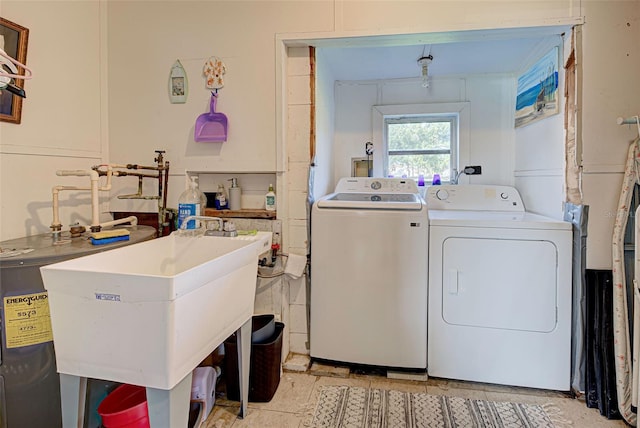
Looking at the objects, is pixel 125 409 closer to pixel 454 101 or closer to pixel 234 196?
pixel 234 196

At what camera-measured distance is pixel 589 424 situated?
172 centimetres

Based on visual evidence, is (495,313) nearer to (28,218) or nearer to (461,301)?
(461,301)

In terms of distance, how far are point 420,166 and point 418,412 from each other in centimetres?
196

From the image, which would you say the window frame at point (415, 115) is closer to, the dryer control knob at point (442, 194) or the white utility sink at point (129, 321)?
the dryer control knob at point (442, 194)

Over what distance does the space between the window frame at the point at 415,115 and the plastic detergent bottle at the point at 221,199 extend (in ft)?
4.48

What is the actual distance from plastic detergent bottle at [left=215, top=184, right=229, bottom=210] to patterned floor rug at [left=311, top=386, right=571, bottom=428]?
A: 1255 millimetres

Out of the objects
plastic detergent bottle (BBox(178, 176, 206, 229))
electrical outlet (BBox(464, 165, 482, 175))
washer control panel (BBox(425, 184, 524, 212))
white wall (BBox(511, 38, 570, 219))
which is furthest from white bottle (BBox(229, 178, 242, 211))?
white wall (BBox(511, 38, 570, 219))

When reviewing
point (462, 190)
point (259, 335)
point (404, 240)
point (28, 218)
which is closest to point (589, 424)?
point (404, 240)

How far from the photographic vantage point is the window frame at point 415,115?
2.88m

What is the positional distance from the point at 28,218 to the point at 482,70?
10.2 feet

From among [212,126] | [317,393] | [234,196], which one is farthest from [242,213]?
[317,393]

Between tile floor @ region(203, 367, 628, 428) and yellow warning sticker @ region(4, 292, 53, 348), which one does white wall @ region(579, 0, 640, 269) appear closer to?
tile floor @ region(203, 367, 628, 428)

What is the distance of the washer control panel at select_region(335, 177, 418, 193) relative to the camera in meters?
2.59

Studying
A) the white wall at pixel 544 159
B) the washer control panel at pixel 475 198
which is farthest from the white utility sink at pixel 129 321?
the white wall at pixel 544 159
